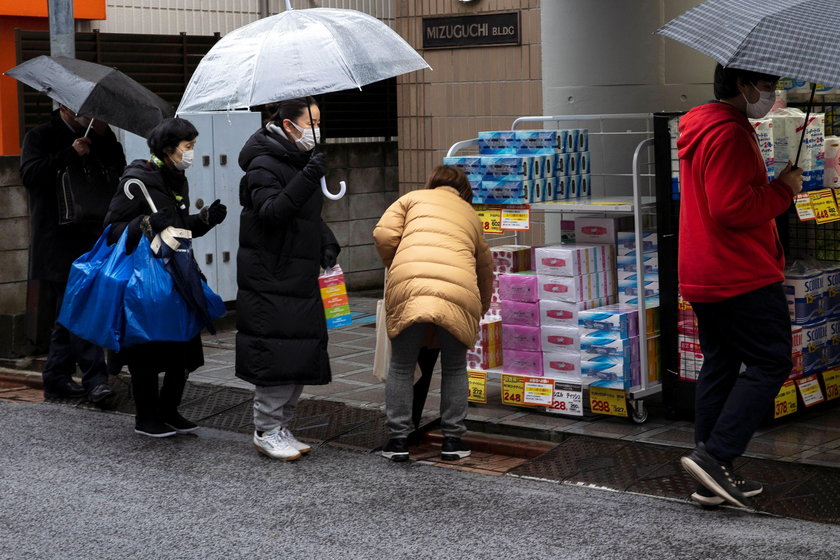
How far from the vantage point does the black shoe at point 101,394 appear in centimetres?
790

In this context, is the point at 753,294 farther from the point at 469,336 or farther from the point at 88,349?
the point at 88,349

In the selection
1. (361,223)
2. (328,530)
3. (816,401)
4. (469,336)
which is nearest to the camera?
(328,530)

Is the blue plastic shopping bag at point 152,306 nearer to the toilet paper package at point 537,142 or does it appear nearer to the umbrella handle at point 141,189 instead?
the umbrella handle at point 141,189

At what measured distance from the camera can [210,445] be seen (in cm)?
700

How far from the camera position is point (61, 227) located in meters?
8.11

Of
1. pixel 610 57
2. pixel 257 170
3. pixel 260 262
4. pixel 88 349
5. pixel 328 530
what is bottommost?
pixel 328 530

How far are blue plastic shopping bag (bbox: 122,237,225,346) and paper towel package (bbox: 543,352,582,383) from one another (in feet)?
6.63

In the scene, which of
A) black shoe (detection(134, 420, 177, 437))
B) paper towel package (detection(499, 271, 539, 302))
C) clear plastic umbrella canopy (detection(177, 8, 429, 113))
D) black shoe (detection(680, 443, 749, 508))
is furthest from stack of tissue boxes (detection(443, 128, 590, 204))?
black shoe (detection(134, 420, 177, 437))

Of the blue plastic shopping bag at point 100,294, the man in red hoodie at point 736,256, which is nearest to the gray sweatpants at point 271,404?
the blue plastic shopping bag at point 100,294

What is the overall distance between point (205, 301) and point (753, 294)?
3.10 meters

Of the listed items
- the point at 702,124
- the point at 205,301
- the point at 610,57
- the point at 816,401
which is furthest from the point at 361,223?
the point at 702,124

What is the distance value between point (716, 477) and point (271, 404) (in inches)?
93.8

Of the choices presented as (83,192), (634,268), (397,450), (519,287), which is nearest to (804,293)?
(634,268)

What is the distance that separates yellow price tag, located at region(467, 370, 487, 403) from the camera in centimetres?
742
